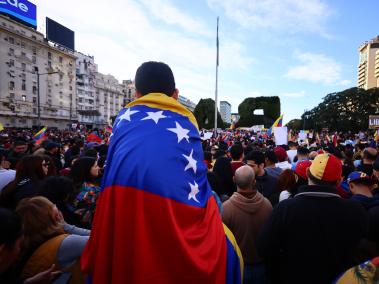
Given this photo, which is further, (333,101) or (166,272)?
(333,101)

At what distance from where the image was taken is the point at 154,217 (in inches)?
59.9

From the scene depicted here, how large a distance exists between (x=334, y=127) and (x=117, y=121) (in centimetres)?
6875

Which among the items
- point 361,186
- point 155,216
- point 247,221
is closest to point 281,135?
point 361,186

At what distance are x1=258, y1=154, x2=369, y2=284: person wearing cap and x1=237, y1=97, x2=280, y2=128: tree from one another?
7725cm

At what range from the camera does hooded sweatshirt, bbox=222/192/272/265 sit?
314 cm

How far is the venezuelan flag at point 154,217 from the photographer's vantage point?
1.51 meters

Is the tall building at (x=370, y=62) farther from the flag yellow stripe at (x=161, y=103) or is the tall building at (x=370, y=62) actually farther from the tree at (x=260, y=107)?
the flag yellow stripe at (x=161, y=103)

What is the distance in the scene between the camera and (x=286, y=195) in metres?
3.97

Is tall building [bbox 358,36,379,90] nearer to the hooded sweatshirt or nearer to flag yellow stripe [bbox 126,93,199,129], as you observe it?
the hooded sweatshirt

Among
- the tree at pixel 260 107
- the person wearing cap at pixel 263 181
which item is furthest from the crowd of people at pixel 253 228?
the tree at pixel 260 107

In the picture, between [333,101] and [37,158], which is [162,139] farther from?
[333,101]

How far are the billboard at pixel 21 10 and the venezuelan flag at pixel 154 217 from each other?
69.7 metres

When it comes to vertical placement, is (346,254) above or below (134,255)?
below

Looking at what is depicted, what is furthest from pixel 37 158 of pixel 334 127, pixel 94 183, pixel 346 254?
pixel 334 127
